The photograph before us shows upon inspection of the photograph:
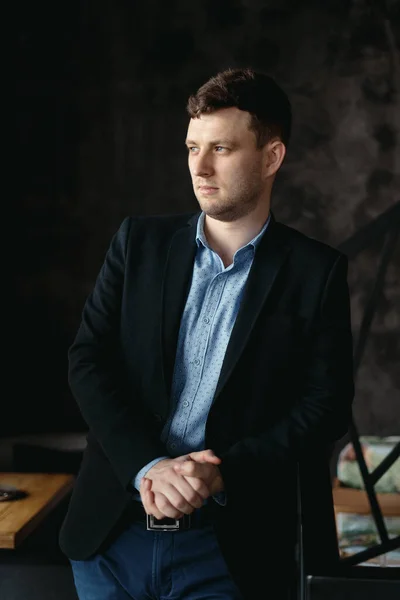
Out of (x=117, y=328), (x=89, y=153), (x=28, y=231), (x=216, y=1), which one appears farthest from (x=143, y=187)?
(x=117, y=328)

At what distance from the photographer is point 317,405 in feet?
4.94

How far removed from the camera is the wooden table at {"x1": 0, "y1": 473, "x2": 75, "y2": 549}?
189 cm

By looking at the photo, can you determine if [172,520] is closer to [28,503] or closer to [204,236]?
[204,236]

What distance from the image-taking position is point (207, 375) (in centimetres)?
152

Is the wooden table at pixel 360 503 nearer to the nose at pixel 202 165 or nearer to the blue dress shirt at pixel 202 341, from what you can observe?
the blue dress shirt at pixel 202 341

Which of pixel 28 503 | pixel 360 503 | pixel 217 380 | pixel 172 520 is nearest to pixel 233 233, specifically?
pixel 217 380

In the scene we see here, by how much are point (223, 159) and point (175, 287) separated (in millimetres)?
261

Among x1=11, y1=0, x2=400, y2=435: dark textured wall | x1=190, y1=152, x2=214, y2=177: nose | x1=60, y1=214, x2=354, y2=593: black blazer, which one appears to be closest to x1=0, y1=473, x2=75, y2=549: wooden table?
x1=60, y1=214, x2=354, y2=593: black blazer

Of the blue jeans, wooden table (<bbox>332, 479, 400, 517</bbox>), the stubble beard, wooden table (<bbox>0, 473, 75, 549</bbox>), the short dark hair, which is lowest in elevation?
wooden table (<bbox>332, 479, 400, 517</bbox>)

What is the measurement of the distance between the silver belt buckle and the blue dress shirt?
68 millimetres

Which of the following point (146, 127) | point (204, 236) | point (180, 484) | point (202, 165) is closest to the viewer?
point (180, 484)

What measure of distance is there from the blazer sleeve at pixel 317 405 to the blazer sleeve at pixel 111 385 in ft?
0.51

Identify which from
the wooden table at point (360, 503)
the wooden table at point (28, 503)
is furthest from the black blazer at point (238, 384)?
the wooden table at point (360, 503)

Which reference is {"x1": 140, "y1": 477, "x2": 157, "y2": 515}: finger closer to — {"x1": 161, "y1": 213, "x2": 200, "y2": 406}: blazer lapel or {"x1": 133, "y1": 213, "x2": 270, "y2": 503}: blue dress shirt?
{"x1": 133, "y1": 213, "x2": 270, "y2": 503}: blue dress shirt
